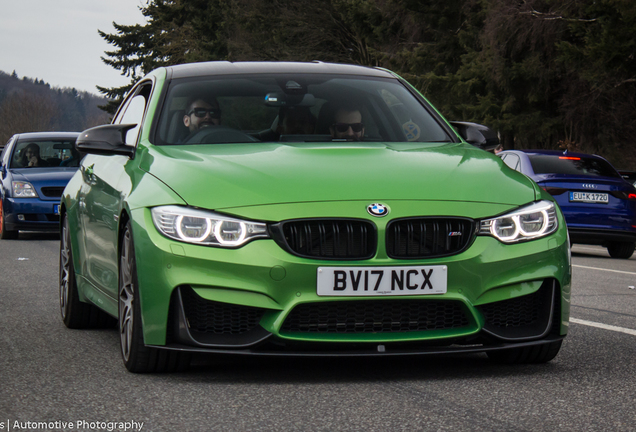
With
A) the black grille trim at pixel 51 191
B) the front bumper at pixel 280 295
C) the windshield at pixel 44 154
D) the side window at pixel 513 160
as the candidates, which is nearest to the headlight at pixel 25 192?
the black grille trim at pixel 51 191

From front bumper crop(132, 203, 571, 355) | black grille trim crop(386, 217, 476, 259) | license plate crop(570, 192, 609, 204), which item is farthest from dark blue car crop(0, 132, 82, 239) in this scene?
black grille trim crop(386, 217, 476, 259)

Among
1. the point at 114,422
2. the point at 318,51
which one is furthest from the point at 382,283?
the point at 318,51

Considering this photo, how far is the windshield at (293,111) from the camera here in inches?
227

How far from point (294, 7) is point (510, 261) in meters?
47.8

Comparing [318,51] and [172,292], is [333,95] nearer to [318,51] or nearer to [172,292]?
[172,292]

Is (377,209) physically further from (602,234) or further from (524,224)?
(602,234)

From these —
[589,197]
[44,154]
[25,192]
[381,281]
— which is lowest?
[25,192]

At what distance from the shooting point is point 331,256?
4465 millimetres

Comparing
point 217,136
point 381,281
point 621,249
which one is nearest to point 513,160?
point 621,249

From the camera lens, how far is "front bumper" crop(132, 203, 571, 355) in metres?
4.42

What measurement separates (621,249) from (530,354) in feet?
38.0

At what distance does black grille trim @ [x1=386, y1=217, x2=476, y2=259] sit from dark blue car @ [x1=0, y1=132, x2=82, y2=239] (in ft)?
42.7

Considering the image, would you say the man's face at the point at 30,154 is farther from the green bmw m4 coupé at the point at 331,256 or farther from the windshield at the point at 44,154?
the green bmw m4 coupé at the point at 331,256

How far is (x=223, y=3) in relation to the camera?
194 ft
